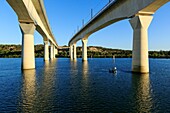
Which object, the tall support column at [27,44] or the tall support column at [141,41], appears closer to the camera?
the tall support column at [141,41]

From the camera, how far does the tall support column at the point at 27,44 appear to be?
126 ft

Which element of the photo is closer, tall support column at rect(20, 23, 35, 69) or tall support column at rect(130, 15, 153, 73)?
tall support column at rect(130, 15, 153, 73)

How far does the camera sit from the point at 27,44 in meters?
38.9

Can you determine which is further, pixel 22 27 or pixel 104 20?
pixel 104 20

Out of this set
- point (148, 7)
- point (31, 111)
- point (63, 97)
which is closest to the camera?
point (31, 111)

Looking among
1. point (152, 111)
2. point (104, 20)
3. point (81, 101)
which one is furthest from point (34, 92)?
point (104, 20)

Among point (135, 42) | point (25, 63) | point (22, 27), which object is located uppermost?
point (22, 27)

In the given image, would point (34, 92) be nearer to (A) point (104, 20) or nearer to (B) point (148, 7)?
(B) point (148, 7)

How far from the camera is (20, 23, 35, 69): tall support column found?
38438 millimetres

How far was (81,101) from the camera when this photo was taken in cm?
1580

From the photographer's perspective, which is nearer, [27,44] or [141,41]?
[141,41]

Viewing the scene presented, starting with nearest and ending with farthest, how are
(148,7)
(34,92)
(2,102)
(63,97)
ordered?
(2,102), (63,97), (34,92), (148,7)

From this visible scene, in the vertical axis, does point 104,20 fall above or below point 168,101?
above

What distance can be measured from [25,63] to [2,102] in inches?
952
